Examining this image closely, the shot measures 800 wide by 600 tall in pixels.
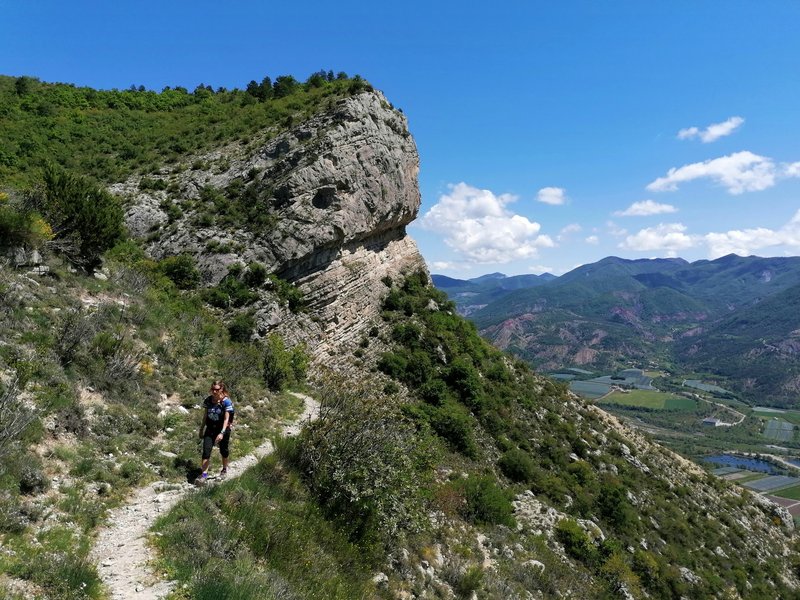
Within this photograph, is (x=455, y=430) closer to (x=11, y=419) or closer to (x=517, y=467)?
(x=517, y=467)

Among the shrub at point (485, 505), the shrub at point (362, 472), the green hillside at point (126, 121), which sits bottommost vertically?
the shrub at point (485, 505)

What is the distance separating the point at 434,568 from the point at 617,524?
57.1 feet

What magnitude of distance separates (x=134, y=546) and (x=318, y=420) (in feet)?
19.9

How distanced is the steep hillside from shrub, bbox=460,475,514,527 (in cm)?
10

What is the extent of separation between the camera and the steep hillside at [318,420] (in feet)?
28.4

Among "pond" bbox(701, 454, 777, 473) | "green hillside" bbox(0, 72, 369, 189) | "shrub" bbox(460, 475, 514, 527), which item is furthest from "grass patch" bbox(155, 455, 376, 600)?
"pond" bbox(701, 454, 777, 473)

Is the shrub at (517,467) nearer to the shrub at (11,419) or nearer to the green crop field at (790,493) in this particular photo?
the shrub at (11,419)

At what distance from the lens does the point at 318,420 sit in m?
13.1

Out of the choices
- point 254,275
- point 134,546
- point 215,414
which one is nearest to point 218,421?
point 215,414

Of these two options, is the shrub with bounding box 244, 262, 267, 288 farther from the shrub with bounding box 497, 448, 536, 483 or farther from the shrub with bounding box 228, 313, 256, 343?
the shrub with bounding box 497, 448, 536, 483

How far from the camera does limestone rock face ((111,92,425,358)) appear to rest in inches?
1031

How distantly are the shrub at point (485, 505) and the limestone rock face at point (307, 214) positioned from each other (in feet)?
38.5

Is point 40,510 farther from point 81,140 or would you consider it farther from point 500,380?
point 81,140

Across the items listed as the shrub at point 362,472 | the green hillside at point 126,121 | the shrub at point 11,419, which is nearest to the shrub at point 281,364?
the shrub at point 362,472
